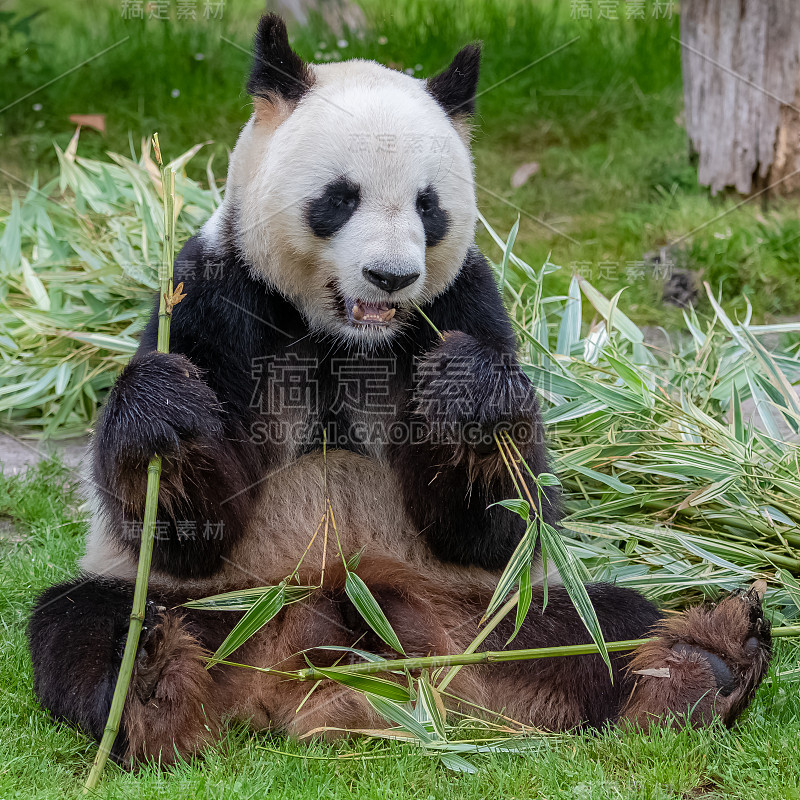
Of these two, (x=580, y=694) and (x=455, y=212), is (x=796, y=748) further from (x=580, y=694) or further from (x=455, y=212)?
(x=455, y=212)

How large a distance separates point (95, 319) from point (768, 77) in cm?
447

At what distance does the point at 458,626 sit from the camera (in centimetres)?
310

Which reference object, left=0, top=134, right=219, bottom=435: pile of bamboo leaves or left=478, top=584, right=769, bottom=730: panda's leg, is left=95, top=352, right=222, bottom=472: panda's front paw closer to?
left=478, top=584, right=769, bottom=730: panda's leg

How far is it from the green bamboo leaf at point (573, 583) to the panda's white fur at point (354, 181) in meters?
0.78

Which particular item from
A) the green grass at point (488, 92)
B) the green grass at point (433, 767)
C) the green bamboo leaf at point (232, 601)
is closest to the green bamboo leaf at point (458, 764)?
the green grass at point (433, 767)

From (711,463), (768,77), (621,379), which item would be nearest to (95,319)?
(621,379)

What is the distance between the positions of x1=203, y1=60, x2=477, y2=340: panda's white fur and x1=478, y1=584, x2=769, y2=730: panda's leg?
107 centimetres

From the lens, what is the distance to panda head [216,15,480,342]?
9.15 feet

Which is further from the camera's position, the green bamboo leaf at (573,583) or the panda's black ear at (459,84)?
the panda's black ear at (459,84)

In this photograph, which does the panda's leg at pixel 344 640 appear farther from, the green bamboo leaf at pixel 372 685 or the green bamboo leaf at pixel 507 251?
the green bamboo leaf at pixel 507 251

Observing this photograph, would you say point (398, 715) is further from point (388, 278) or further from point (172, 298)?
point (172, 298)

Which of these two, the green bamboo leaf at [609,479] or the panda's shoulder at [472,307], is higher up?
the panda's shoulder at [472,307]

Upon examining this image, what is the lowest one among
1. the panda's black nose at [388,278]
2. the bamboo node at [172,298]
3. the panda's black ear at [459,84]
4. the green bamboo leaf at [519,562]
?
the green bamboo leaf at [519,562]

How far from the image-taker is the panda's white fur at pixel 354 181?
2.79 meters
